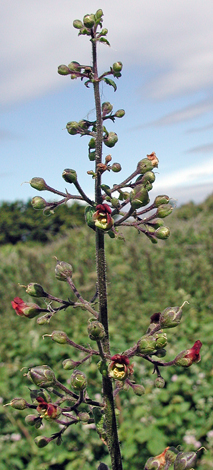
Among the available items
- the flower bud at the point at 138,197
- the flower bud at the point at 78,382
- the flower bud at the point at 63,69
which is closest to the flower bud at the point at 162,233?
the flower bud at the point at 138,197

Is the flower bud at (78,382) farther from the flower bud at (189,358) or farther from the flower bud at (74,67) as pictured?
the flower bud at (74,67)

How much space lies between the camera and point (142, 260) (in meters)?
9.29

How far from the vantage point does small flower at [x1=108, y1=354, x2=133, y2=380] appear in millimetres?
1633

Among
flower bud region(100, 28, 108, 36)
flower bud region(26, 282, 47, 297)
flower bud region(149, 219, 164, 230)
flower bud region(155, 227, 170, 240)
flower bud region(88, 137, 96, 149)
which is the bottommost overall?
flower bud region(26, 282, 47, 297)

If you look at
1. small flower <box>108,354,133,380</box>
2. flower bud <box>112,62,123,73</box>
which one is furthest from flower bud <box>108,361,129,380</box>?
flower bud <box>112,62,123,73</box>

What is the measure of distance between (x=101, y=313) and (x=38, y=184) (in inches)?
26.4

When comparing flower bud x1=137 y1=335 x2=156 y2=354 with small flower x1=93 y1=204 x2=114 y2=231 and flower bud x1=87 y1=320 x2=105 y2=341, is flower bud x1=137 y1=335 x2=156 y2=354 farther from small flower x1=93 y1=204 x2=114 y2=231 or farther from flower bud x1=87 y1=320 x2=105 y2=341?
small flower x1=93 y1=204 x2=114 y2=231

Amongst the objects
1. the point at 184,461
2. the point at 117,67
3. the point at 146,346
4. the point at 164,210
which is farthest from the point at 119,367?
the point at 117,67

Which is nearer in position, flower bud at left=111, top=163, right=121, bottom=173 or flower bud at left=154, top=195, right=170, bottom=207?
flower bud at left=111, top=163, right=121, bottom=173

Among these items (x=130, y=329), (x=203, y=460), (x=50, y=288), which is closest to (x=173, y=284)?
(x=130, y=329)

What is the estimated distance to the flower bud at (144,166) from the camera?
6.21ft

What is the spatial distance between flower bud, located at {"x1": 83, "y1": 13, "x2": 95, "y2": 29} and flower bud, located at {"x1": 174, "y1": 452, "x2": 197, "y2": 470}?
1.74m

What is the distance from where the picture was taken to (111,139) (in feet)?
6.08

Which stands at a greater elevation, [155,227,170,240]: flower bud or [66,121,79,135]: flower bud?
[66,121,79,135]: flower bud
